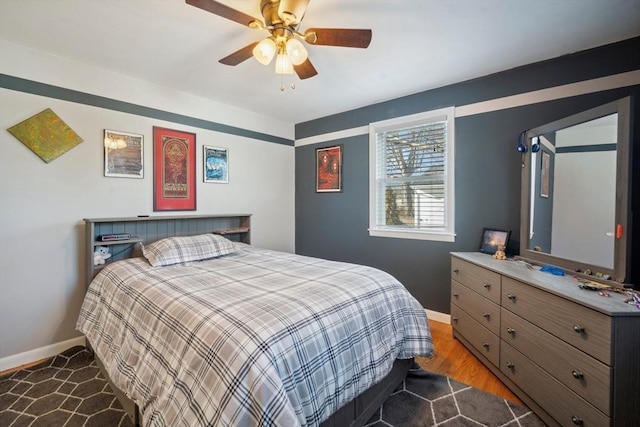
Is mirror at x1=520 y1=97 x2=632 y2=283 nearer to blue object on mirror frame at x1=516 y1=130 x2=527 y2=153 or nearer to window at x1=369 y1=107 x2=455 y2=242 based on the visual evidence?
blue object on mirror frame at x1=516 y1=130 x2=527 y2=153

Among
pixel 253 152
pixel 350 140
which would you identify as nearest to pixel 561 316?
pixel 350 140

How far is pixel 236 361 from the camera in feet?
3.54

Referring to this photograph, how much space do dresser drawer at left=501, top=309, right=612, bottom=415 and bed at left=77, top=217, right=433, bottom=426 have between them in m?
0.58

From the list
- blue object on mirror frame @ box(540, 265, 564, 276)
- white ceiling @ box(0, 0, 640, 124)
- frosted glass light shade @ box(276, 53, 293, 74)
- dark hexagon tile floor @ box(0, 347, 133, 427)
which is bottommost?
dark hexagon tile floor @ box(0, 347, 133, 427)

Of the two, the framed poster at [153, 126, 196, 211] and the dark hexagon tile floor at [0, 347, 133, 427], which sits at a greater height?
the framed poster at [153, 126, 196, 211]

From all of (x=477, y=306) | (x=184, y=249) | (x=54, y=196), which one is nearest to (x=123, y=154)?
(x=54, y=196)

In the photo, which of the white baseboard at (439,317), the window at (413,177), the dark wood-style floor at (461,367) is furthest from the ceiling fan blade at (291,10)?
the white baseboard at (439,317)

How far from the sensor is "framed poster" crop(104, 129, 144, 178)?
2.67 metres

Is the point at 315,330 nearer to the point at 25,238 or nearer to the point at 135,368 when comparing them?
the point at 135,368

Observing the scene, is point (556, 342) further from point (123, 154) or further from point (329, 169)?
point (123, 154)

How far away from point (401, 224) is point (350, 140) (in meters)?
1.33

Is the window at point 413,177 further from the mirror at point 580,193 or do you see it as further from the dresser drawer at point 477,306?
the mirror at point 580,193

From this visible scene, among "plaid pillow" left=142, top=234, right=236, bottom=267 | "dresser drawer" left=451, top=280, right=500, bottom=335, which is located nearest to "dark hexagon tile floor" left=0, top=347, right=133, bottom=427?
"plaid pillow" left=142, top=234, right=236, bottom=267

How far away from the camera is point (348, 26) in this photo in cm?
201
